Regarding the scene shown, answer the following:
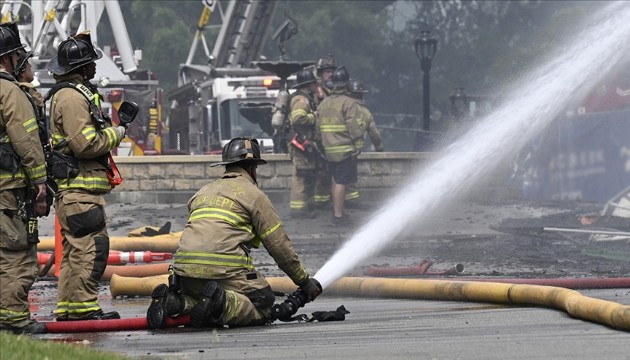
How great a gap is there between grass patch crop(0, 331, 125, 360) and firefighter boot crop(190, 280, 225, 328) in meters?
1.33

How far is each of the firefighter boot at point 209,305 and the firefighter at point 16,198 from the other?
0.85m

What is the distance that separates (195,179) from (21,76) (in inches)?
369

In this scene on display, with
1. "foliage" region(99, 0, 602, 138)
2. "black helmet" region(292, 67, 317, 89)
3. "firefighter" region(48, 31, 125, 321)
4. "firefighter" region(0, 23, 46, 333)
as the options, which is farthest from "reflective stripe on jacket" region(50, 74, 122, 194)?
"foliage" region(99, 0, 602, 138)

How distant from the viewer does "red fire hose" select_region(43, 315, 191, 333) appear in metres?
7.54

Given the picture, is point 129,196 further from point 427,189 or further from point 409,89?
point 409,89

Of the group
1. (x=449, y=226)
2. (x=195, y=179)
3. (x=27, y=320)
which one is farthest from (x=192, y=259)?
(x=195, y=179)

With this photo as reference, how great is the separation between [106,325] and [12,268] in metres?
0.59

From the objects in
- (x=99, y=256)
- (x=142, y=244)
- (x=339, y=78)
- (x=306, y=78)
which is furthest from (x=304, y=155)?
(x=99, y=256)

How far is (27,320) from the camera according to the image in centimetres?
755

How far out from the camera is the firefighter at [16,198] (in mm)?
7461

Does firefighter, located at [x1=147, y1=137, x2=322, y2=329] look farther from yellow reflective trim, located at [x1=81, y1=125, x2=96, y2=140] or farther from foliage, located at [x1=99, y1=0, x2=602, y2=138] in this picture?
foliage, located at [x1=99, y1=0, x2=602, y2=138]

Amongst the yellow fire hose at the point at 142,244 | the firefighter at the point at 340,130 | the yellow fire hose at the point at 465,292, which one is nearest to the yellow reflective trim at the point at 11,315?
the yellow fire hose at the point at 465,292

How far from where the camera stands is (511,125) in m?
11.5

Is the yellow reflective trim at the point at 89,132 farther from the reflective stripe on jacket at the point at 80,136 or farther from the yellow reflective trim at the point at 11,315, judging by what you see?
the yellow reflective trim at the point at 11,315
